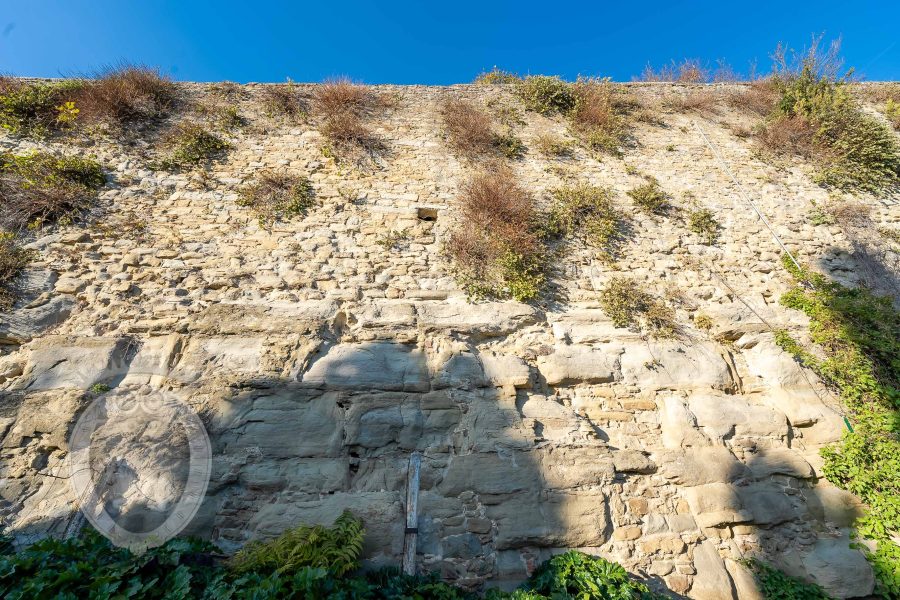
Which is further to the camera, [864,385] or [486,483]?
[864,385]

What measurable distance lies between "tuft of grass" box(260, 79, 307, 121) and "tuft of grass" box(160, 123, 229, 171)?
3.38 feet

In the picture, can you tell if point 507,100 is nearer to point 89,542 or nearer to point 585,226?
point 585,226

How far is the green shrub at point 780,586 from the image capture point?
3.25 m

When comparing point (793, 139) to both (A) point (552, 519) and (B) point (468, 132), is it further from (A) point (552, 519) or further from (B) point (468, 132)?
(A) point (552, 519)

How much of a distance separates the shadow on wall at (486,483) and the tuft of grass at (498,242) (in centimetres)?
112

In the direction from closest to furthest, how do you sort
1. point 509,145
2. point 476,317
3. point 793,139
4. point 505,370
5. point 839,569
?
point 839,569
point 505,370
point 476,317
point 509,145
point 793,139

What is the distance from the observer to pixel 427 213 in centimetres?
565

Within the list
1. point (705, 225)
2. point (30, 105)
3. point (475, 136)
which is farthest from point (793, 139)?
point (30, 105)

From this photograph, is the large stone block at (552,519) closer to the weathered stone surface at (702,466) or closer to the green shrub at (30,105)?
the weathered stone surface at (702,466)

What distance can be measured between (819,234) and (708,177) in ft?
5.47

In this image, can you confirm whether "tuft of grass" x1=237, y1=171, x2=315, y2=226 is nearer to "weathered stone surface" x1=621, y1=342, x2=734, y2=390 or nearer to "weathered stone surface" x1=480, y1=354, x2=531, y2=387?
"weathered stone surface" x1=480, y1=354, x2=531, y2=387

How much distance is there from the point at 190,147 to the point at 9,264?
2518 millimetres

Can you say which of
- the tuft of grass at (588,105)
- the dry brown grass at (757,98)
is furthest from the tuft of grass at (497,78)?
the dry brown grass at (757,98)

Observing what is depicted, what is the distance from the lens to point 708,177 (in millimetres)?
6480
